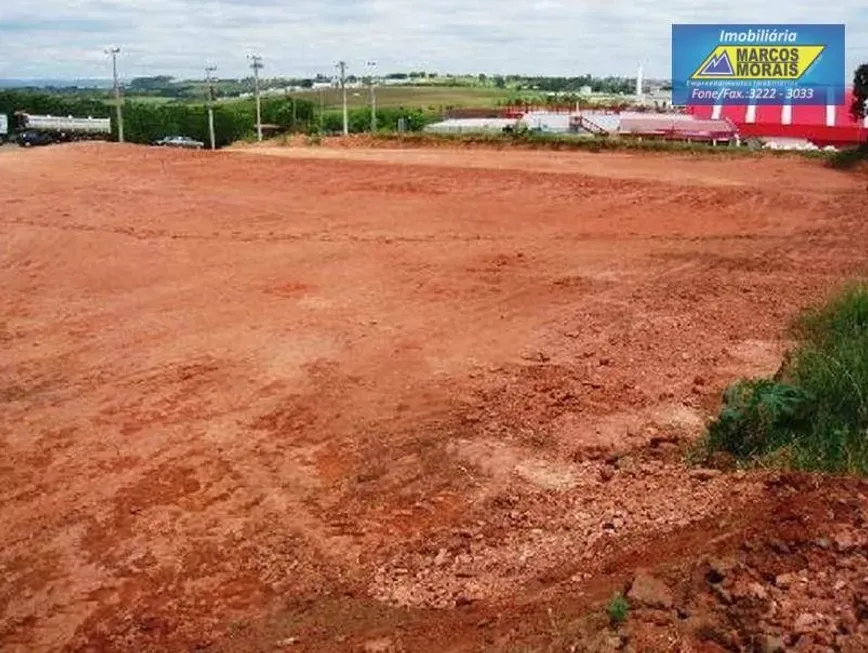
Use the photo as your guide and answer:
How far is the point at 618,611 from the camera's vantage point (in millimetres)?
4023

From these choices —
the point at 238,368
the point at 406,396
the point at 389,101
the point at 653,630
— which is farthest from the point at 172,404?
the point at 389,101

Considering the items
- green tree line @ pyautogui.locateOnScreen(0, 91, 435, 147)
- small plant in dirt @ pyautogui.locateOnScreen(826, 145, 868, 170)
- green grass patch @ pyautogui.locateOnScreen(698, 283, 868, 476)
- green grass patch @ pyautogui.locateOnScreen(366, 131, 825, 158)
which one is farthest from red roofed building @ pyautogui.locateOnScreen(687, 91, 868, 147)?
green tree line @ pyautogui.locateOnScreen(0, 91, 435, 147)

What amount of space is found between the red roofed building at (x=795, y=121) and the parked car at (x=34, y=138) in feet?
98.9

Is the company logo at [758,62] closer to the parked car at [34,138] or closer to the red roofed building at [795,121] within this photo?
the red roofed building at [795,121]

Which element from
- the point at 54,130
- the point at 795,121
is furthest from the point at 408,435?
the point at 54,130

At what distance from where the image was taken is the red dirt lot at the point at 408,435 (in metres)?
4.60

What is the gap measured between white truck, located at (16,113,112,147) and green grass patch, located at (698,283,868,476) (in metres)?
44.6

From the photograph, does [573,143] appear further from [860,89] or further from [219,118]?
[219,118]

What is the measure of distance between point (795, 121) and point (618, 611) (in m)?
31.8

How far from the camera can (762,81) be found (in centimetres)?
3092

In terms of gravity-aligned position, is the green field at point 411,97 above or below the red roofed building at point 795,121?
above

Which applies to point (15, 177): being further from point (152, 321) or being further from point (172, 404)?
point (172, 404)

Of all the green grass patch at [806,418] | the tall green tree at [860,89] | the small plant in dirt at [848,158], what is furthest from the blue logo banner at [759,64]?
the green grass patch at [806,418]

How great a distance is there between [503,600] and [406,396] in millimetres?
3389
